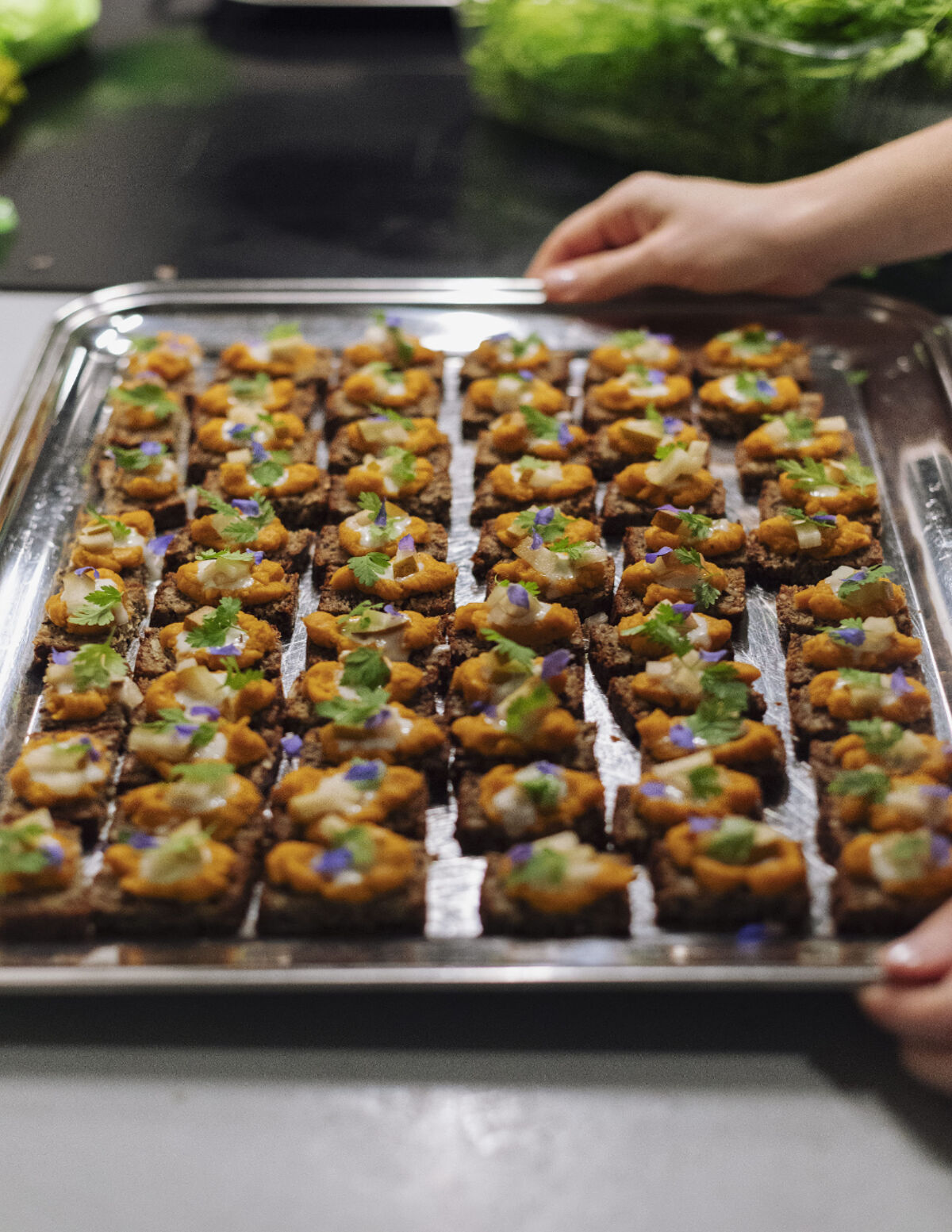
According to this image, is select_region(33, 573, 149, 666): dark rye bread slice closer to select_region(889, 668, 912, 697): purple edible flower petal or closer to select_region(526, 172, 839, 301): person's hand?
select_region(526, 172, 839, 301): person's hand

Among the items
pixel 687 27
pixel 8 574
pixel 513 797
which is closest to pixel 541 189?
pixel 687 27

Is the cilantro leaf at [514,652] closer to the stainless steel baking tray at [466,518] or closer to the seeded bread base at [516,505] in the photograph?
the stainless steel baking tray at [466,518]

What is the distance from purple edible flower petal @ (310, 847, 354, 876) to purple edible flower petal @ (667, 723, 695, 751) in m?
0.63

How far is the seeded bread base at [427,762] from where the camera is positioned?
82.4 inches

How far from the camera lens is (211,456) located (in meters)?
2.71

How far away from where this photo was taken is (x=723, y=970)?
176cm

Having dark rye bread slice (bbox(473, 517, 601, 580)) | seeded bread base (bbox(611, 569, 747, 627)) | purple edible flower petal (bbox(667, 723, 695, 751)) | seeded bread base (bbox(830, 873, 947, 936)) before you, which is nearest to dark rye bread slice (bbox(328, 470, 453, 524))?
dark rye bread slice (bbox(473, 517, 601, 580))

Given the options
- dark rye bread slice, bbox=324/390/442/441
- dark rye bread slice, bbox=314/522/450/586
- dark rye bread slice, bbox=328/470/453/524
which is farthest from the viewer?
dark rye bread slice, bbox=324/390/442/441

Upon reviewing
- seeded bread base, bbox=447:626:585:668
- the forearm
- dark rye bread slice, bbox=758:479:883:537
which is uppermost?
the forearm

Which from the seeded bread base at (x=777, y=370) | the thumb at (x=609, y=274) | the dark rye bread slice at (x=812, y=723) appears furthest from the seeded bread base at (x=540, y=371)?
the dark rye bread slice at (x=812, y=723)

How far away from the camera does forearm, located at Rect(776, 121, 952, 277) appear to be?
268 centimetres

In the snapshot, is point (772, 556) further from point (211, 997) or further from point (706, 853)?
point (211, 997)

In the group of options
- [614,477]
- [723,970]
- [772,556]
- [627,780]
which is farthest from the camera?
[614,477]

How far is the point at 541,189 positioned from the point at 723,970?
2858 millimetres
